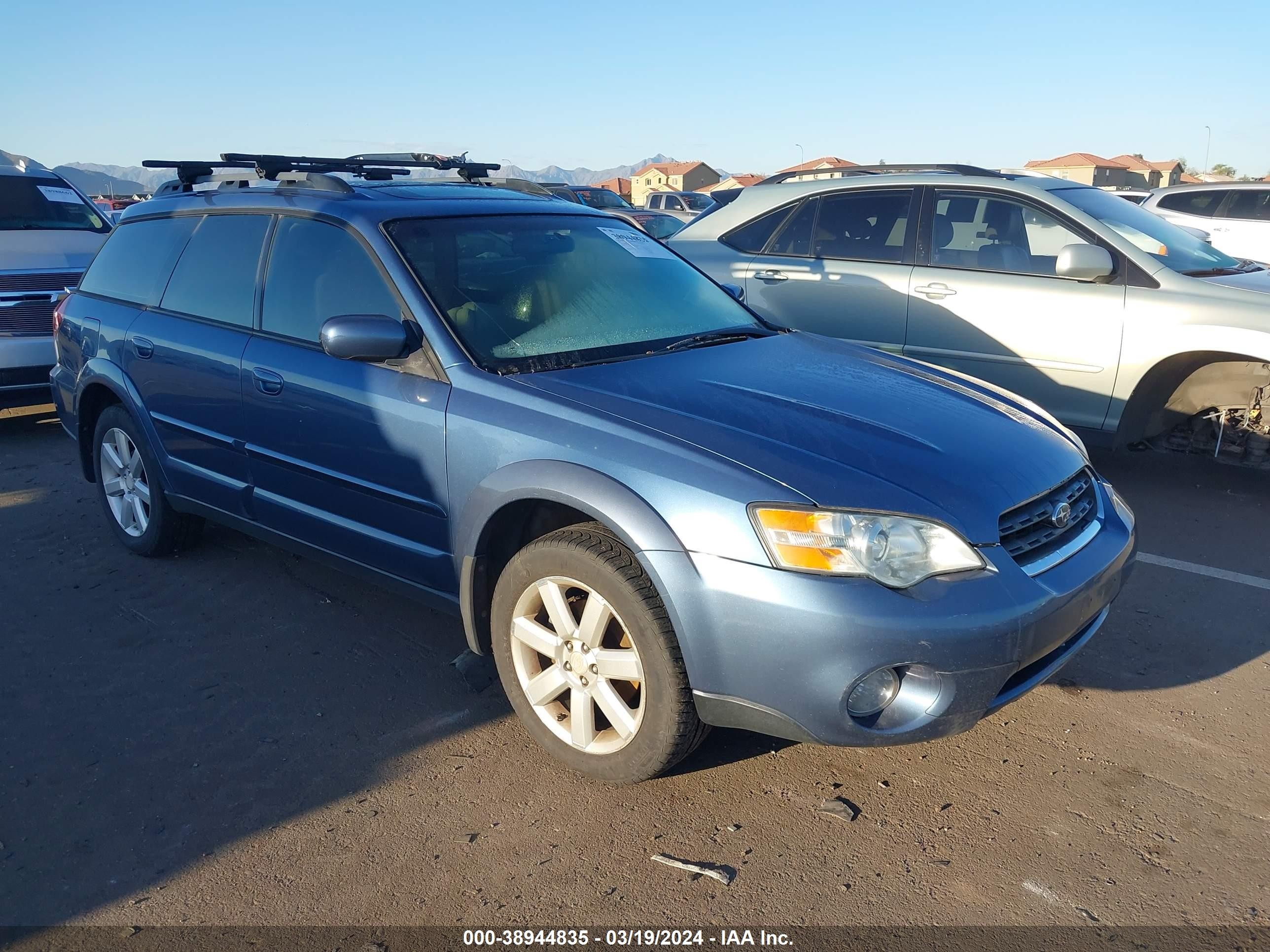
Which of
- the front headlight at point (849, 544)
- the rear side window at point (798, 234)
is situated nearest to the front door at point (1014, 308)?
the rear side window at point (798, 234)

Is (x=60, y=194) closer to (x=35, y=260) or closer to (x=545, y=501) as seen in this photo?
(x=35, y=260)

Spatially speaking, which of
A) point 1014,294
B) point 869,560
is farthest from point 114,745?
point 1014,294

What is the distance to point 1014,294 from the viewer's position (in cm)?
562

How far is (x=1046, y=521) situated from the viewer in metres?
2.87

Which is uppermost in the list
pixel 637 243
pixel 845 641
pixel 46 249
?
pixel 637 243

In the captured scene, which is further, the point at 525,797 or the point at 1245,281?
the point at 1245,281

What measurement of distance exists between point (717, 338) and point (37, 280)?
6207 mm

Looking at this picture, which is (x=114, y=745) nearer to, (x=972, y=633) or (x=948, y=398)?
(x=972, y=633)

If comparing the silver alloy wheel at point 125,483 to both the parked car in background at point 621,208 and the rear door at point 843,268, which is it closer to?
the rear door at point 843,268

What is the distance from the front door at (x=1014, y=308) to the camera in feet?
17.6

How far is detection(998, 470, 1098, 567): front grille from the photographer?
8.89 ft

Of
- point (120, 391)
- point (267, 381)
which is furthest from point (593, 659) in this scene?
point (120, 391)

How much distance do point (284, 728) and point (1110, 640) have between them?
2.99 metres

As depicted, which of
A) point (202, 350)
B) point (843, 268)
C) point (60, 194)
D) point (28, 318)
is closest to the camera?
point (202, 350)
